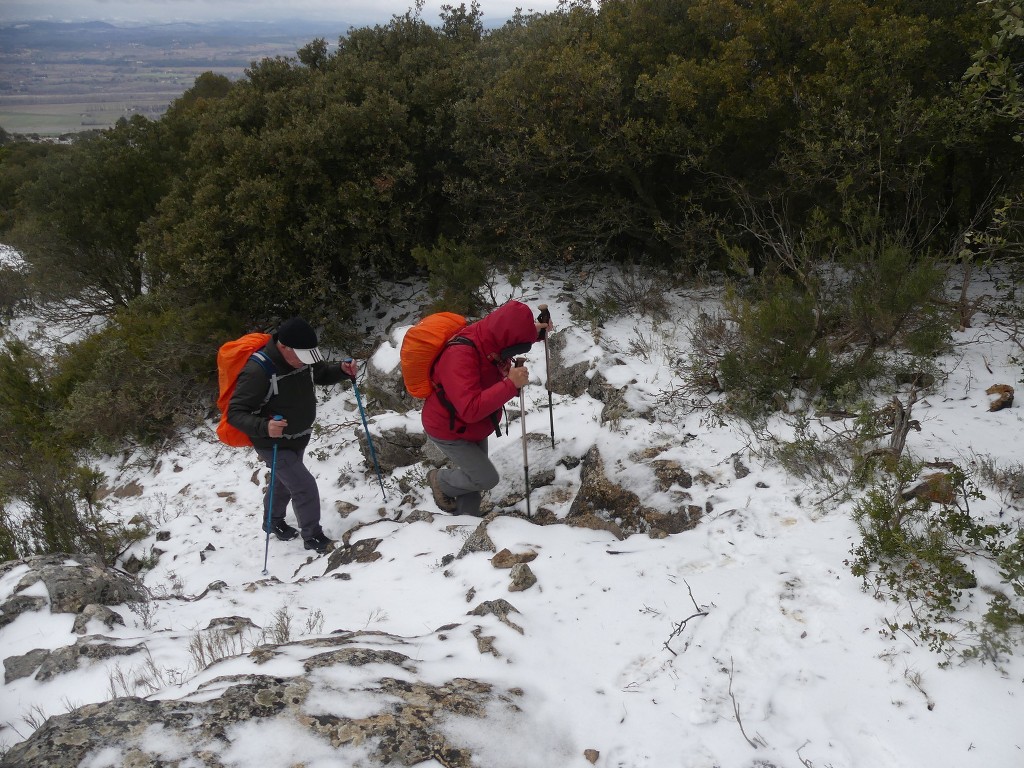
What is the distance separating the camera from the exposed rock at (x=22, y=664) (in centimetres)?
321

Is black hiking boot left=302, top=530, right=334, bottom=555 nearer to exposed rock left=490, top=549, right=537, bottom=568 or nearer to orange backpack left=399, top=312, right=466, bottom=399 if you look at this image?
orange backpack left=399, top=312, right=466, bottom=399

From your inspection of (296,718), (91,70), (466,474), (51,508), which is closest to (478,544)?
(466,474)

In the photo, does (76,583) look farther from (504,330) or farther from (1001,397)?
(1001,397)

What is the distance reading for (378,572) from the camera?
443 centimetres

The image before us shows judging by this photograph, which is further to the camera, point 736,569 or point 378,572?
point 378,572

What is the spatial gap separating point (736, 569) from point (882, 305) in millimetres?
2994

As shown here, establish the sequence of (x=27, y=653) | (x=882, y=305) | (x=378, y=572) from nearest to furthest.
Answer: (x=27, y=653), (x=378, y=572), (x=882, y=305)

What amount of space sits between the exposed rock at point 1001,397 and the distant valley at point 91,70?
133 feet

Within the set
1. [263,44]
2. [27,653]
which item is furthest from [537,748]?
[263,44]

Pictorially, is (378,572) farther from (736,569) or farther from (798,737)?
(798,737)

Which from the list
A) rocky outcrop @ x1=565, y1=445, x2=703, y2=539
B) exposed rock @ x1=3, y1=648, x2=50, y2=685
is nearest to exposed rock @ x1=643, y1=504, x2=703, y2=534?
rocky outcrop @ x1=565, y1=445, x2=703, y2=539

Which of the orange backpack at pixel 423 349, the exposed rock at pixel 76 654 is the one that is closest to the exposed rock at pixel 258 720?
the exposed rock at pixel 76 654

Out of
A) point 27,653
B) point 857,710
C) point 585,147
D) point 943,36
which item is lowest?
point 27,653

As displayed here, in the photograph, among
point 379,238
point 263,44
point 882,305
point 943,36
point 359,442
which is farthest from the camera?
point 263,44
